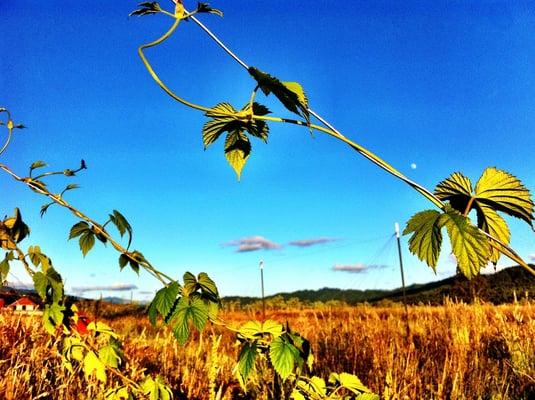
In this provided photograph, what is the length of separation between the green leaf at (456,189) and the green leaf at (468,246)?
0.11 metres

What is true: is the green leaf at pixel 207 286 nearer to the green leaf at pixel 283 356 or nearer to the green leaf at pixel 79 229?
the green leaf at pixel 283 356

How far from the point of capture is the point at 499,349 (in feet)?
10.9

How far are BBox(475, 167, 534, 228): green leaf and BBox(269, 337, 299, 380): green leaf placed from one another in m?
0.70

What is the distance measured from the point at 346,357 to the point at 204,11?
2781 mm

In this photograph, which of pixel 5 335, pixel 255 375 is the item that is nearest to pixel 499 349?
pixel 255 375

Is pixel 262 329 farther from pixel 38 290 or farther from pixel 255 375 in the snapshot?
pixel 255 375

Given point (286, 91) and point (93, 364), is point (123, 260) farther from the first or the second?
point (286, 91)

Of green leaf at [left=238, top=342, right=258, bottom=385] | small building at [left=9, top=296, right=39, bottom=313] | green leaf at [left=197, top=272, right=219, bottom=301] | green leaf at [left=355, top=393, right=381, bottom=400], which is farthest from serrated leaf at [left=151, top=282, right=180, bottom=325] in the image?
small building at [left=9, top=296, right=39, bottom=313]

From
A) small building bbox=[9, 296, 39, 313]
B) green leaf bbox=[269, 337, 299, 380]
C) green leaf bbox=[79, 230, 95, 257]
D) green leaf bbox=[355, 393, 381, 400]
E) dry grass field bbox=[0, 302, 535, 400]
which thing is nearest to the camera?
green leaf bbox=[269, 337, 299, 380]

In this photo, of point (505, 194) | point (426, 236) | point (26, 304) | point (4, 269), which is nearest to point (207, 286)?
point (426, 236)

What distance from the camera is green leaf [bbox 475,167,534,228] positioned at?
0.77 meters

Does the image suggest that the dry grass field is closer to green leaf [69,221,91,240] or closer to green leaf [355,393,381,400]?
green leaf [355,393,381,400]

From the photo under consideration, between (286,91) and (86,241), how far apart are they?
4.04 feet

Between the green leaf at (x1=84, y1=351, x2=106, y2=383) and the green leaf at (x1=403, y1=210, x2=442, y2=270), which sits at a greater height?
the green leaf at (x1=403, y1=210, x2=442, y2=270)
